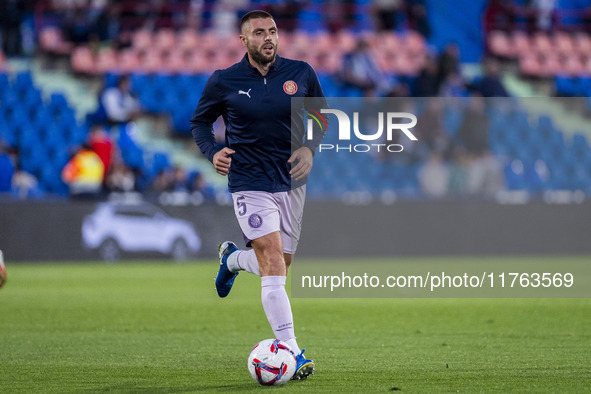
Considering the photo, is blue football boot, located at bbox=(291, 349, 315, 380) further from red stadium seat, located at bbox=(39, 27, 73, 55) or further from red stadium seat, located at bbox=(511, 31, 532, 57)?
red stadium seat, located at bbox=(511, 31, 532, 57)

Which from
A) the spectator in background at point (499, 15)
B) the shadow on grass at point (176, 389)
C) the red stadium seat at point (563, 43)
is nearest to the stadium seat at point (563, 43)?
the red stadium seat at point (563, 43)

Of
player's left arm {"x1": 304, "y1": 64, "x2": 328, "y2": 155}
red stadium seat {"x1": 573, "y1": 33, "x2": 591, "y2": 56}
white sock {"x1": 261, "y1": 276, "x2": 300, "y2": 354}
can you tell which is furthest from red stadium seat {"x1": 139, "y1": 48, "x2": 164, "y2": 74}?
→ white sock {"x1": 261, "y1": 276, "x2": 300, "y2": 354}

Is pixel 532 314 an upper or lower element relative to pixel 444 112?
lower

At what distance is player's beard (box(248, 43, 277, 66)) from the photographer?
655 cm

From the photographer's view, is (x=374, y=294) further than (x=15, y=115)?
No

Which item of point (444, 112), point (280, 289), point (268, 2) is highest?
point (268, 2)

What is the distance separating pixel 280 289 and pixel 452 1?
2169cm

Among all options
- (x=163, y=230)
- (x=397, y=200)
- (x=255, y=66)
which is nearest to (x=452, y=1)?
(x=397, y=200)

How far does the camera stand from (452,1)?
26891mm

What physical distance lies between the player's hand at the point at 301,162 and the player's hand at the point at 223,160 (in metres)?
0.41

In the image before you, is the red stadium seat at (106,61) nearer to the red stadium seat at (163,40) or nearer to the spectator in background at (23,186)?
the red stadium seat at (163,40)

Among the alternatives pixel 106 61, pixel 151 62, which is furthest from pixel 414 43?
pixel 106 61

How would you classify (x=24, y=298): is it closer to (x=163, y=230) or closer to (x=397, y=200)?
(x=163, y=230)

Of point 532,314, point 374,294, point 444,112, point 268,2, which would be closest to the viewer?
point 532,314
